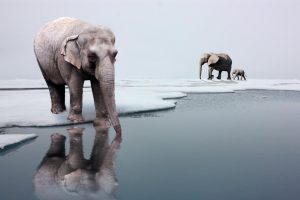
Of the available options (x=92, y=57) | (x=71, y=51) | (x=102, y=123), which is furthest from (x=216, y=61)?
(x=92, y=57)

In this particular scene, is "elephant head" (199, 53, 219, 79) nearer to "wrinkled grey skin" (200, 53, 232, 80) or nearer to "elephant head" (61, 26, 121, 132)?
"wrinkled grey skin" (200, 53, 232, 80)

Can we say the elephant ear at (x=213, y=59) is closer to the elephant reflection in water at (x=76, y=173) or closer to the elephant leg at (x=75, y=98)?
the elephant leg at (x=75, y=98)

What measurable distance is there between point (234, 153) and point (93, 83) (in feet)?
8.26

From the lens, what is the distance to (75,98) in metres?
4.72

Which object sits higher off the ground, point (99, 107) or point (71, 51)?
point (71, 51)

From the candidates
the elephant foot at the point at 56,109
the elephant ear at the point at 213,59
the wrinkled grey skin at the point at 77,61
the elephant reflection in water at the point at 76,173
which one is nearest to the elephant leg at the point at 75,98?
the wrinkled grey skin at the point at 77,61

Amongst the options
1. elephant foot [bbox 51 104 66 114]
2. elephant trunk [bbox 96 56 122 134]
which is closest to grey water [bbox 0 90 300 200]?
elephant trunk [bbox 96 56 122 134]

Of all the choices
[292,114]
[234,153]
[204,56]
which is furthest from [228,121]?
[204,56]

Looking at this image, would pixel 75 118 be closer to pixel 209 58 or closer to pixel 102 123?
pixel 102 123

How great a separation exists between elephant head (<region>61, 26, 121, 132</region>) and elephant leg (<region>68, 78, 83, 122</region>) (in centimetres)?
23

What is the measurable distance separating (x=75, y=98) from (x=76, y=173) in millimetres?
2404

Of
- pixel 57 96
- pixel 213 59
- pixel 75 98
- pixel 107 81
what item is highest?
pixel 213 59

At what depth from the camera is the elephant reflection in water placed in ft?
6.75

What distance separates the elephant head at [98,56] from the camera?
4148mm
